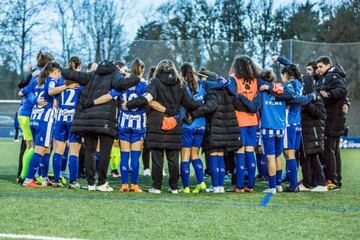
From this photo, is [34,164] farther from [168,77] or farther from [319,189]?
[319,189]

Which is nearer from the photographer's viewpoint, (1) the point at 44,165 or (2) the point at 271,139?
(2) the point at 271,139

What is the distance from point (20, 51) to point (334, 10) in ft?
66.5

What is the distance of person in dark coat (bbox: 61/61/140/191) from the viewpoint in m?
8.11

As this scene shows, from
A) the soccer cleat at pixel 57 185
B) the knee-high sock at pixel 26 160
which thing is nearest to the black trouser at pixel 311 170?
the soccer cleat at pixel 57 185

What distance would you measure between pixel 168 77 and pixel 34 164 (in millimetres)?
2249

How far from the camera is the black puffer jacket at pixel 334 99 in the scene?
29.9 feet

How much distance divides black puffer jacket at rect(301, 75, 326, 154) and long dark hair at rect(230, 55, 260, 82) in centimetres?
102

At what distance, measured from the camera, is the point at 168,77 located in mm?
8141

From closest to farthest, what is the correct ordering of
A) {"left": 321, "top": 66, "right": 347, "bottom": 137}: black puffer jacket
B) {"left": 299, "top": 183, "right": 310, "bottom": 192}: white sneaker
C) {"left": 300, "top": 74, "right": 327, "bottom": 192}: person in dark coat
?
{"left": 300, "top": 74, "right": 327, "bottom": 192}: person in dark coat < {"left": 299, "top": 183, "right": 310, "bottom": 192}: white sneaker < {"left": 321, "top": 66, "right": 347, "bottom": 137}: black puffer jacket

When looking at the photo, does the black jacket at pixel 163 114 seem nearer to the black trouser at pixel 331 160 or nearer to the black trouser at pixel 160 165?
the black trouser at pixel 160 165

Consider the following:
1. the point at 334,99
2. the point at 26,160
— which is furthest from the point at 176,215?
the point at 334,99

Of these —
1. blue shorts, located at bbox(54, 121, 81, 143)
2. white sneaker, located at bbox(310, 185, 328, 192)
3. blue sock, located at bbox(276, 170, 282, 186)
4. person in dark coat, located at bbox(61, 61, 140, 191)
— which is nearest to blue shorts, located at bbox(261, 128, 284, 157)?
blue sock, located at bbox(276, 170, 282, 186)

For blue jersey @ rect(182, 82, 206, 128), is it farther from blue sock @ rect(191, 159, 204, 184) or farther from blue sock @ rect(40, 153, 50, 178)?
blue sock @ rect(40, 153, 50, 178)

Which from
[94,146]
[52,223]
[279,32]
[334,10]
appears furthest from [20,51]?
[52,223]
